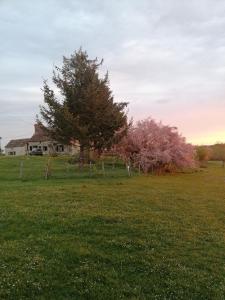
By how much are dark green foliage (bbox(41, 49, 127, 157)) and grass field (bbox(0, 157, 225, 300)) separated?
79.0ft

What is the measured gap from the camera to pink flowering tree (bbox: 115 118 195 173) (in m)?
49.0

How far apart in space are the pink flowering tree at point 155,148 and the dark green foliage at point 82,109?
3615 millimetres

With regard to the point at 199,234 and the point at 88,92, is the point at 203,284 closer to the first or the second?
the point at 199,234

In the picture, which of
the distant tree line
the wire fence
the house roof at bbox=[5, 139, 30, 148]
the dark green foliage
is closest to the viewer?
the wire fence

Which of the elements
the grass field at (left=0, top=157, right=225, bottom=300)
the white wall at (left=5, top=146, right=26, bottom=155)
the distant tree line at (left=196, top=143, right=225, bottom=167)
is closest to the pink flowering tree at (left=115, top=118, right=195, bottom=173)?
the distant tree line at (left=196, top=143, right=225, bottom=167)

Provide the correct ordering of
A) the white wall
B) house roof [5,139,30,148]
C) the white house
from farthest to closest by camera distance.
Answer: the white wall
house roof [5,139,30,148]
the white house

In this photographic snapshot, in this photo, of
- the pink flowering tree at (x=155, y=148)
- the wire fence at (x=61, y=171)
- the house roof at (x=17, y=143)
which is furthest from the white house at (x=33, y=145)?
the pink flowering tree at (x=155, y=148)

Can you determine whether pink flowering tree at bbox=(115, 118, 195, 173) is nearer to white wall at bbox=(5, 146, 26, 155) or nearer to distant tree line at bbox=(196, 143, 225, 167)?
distant tree line at bbox=(196, 143, 225, 167)

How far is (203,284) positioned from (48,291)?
3.75 metres

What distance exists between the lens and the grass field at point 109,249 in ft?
36.3

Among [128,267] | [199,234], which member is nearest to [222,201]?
[199,234]

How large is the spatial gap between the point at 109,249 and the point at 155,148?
36.9 m

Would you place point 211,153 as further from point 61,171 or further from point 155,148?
point 61,171

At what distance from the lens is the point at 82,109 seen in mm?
46500
